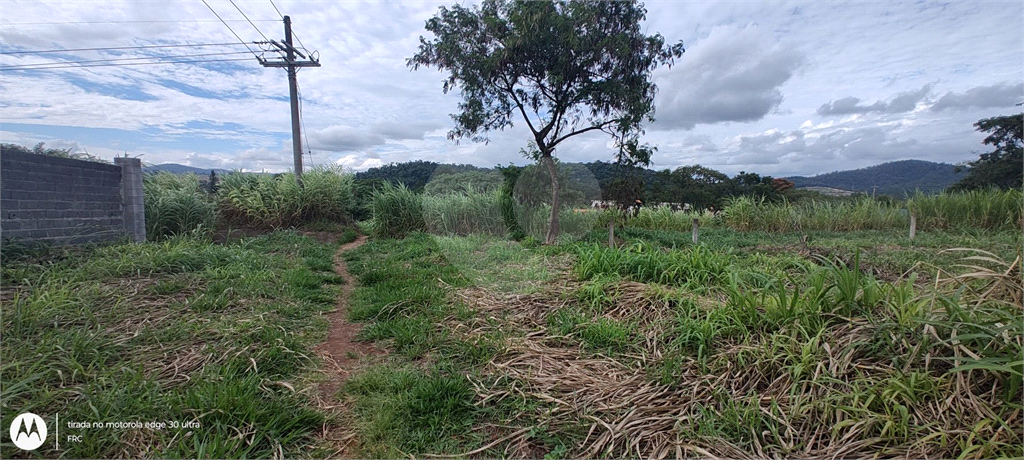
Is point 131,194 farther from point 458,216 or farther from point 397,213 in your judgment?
point 458,216

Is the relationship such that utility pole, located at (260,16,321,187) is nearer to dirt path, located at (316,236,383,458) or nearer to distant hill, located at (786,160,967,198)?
dirt path, located at (316,236,383,458)

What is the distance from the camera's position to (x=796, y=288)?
1936 millimetres

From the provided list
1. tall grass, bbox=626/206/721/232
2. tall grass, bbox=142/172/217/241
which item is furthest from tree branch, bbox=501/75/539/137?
tall grass, bbox=142/172/217/241

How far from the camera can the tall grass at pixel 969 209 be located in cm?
296

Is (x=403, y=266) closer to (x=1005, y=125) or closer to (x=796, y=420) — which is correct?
(x=796, y=420)

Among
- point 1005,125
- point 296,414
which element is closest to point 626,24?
point 1005,125

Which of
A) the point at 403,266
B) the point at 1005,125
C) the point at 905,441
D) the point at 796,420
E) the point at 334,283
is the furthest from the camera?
the point at 403,266

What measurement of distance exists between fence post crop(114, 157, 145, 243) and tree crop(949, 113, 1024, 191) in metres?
7.59

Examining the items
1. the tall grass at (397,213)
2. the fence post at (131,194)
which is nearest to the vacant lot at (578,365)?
the fence post at (131,194)

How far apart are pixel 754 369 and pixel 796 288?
1.82 ft

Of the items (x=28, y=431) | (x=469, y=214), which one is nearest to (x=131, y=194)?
(x=469, y=214)

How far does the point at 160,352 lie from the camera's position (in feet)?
6.63

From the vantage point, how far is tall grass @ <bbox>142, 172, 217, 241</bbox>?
226 inches

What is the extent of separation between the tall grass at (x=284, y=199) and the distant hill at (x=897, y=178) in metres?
8.53
